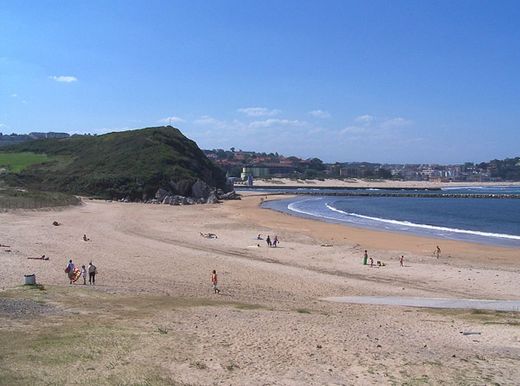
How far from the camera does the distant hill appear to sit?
233 feet

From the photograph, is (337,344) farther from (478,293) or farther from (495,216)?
(495,216)

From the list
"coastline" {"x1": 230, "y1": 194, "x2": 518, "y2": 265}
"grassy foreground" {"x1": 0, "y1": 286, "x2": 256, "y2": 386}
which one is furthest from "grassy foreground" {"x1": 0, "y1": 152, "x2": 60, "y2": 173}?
"grassy foreground" {"x1": 0, "y1": 286, "x2": 256, "y2": 386}

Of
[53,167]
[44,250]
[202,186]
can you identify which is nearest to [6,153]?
[53,167]

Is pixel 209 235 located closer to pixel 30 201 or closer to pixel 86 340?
pixel 30 201

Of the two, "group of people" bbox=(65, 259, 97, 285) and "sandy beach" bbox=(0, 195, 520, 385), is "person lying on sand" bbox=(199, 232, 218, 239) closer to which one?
"sandy beach" bbox=(0, 195, 520, 385)

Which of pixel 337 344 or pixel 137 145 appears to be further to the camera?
pixel 137 145

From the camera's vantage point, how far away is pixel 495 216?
6419cm

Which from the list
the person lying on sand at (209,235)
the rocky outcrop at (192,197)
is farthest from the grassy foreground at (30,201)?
the person lying on sand at (209,235)

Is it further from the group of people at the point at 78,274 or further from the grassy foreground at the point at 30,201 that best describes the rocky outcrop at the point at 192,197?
the group of people at the point at 78,274

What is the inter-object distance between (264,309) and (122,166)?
2521 inches

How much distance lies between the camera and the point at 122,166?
7738cm

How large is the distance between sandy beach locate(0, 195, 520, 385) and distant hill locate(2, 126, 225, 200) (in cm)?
3199

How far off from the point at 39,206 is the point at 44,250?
76.7 feet

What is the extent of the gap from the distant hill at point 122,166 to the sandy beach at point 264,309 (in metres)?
32.0
